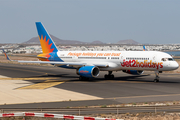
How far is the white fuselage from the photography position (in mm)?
42125

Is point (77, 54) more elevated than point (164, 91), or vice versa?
point (77, 54)

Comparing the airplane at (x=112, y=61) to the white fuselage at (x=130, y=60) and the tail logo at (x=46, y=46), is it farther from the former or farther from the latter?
the tail logo at (x=46, y=46)

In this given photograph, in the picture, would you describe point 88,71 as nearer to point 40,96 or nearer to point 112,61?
point 112,61

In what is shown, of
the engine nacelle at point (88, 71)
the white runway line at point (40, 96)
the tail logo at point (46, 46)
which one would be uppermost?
the tail logo at point (46, 46)

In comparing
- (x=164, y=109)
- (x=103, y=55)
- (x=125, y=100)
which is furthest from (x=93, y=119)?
(x=103, y=55)

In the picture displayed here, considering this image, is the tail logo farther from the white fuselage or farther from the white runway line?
the white runway line

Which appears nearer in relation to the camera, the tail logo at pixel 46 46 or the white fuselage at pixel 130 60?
the white fuselage at pixel 130 60

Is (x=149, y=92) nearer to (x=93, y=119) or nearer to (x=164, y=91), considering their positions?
(x=164, y=91)

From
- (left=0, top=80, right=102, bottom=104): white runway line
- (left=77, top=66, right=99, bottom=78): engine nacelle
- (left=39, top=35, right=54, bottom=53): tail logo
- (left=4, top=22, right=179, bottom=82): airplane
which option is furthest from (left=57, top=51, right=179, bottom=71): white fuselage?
(left=0, top=80, right=102, bottom=104): white runway line

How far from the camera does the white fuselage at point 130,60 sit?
42.1 meters

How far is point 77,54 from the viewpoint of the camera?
51438mm

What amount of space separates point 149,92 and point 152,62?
9730 millimetres

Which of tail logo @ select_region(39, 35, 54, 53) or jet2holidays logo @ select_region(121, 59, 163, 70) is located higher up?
tail logo @ select_region(39, 35, 54, 53)

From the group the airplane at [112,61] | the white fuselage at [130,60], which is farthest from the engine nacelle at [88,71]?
the white fuselage at [130,60]
